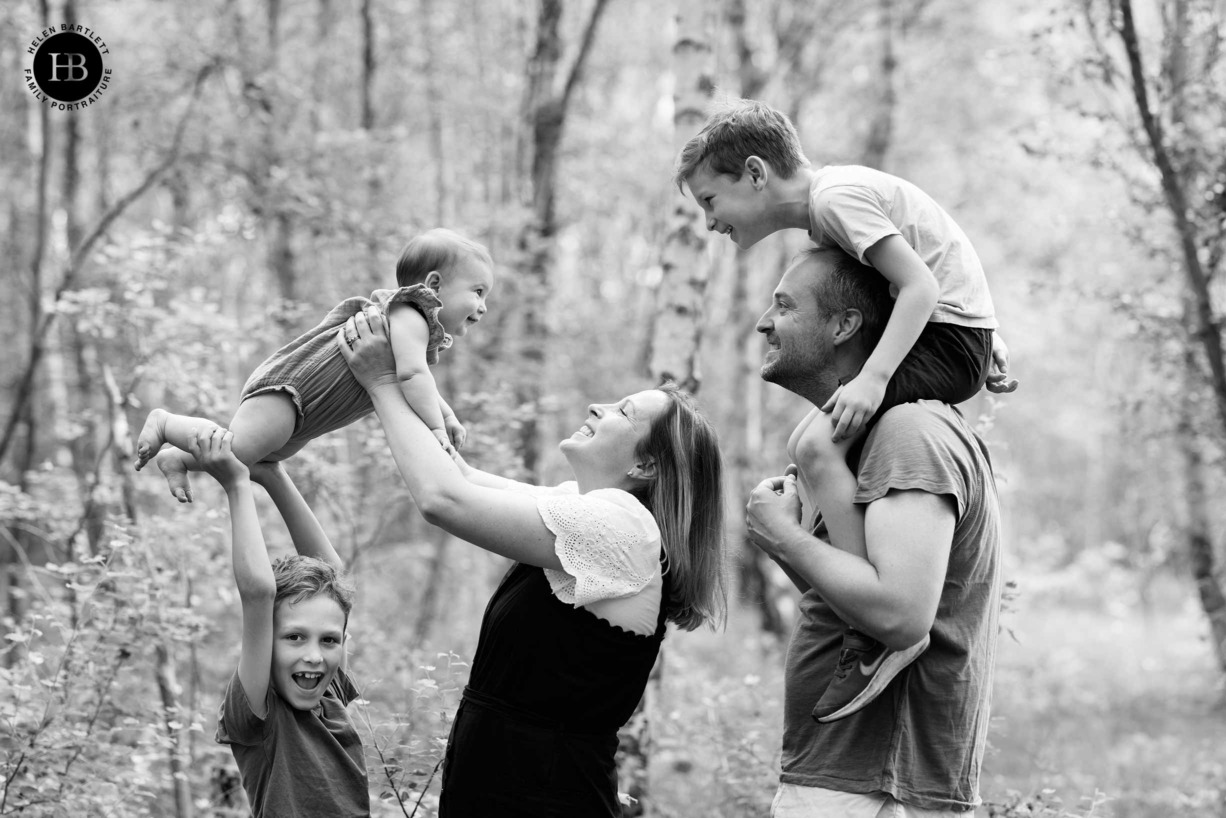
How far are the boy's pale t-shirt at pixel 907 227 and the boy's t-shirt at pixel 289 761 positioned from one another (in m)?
Answer: 1.78

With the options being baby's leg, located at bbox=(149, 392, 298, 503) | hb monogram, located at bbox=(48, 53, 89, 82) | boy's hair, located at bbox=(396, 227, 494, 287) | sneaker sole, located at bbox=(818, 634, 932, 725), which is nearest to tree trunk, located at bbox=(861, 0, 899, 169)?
hb monogram, located at bbox=(48, 53, 89, 82)

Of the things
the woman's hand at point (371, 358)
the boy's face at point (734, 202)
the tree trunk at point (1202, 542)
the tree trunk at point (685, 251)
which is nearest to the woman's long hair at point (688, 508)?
the boy's face at point (734, 202)

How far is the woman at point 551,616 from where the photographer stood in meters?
2.47

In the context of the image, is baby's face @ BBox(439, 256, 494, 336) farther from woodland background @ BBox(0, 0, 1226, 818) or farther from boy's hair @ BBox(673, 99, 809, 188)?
woodland background @ BBox(0, 0, 1226, 818)

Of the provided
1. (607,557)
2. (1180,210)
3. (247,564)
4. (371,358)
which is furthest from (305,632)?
(1180,210)

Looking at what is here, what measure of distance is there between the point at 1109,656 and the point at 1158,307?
8.93 meters

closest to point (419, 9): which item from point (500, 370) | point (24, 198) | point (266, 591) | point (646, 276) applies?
point (646, 276)

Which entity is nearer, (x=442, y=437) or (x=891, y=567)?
(x=891, y=567)

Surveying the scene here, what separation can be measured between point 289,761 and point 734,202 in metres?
1.83

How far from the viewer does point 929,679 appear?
2398 millimetres

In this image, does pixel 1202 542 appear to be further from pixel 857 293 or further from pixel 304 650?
pixel 304 650

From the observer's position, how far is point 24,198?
15.8 metres

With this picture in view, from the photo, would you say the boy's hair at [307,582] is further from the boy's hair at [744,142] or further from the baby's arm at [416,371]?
the boy's hair at [744,142]

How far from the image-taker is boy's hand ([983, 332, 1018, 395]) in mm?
2888
